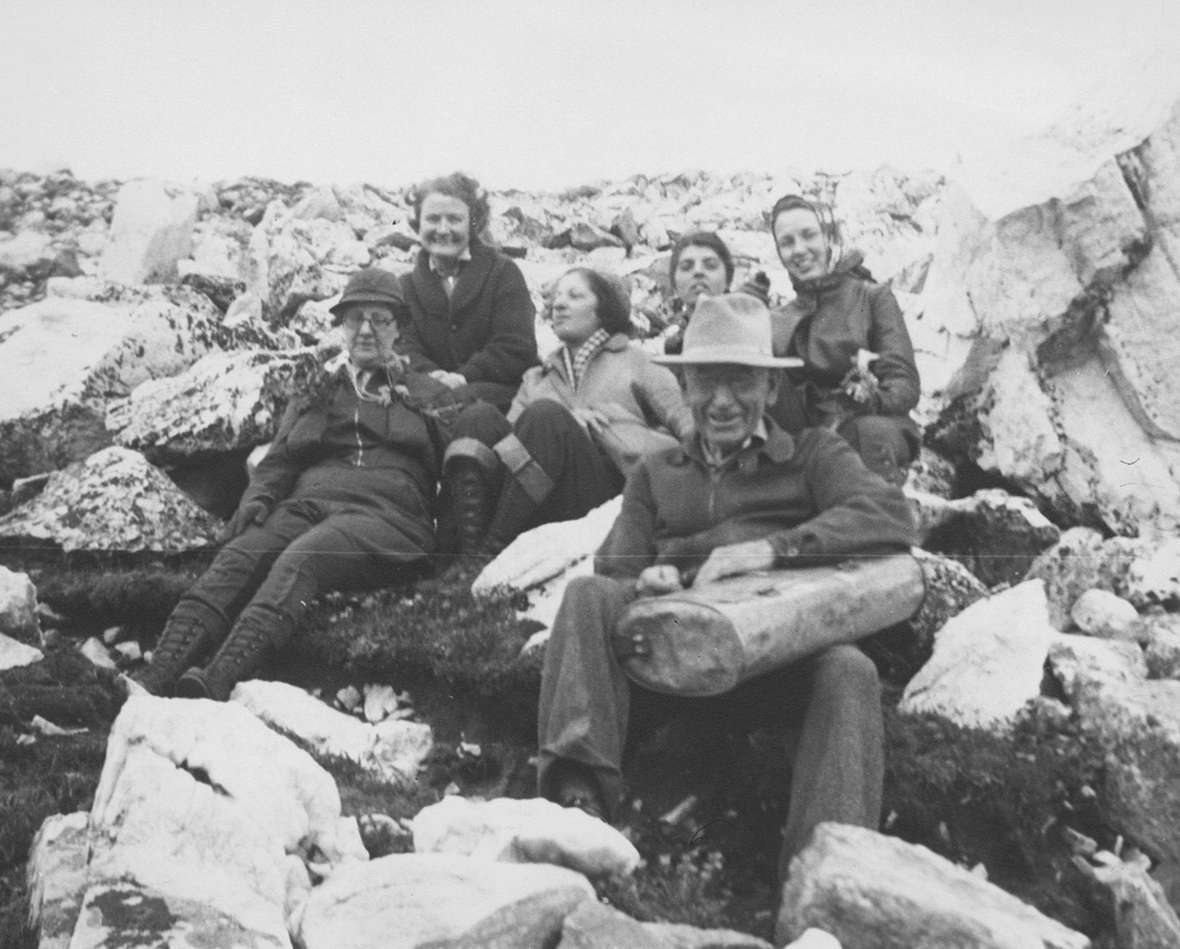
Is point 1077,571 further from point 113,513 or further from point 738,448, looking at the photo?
point 113,513

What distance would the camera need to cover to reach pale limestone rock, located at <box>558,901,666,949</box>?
4348 millimetres

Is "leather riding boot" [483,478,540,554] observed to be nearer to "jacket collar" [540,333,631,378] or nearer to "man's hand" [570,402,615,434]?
A: "man's hand" [570,402,615,434]

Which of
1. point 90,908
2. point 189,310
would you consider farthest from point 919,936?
point 189,310

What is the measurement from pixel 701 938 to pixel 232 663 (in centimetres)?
419

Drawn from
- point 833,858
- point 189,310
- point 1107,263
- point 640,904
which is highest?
point 1107,263

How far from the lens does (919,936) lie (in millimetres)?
4680

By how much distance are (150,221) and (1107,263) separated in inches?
518

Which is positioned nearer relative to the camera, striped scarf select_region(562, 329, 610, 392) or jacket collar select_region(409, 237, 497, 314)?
striped scarf select_region(562, 329, 610, 392)

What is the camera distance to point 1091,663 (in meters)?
7.55

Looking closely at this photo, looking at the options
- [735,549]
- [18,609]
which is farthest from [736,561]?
[18,609]

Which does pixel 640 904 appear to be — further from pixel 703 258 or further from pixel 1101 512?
pixel 1101 512

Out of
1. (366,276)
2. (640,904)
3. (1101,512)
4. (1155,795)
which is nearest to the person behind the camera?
(640,904)

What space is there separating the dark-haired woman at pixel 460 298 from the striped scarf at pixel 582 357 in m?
0.84

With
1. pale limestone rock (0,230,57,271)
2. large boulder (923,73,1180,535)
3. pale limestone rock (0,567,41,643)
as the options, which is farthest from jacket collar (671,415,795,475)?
pale limestone rock (0,230,57,271)
